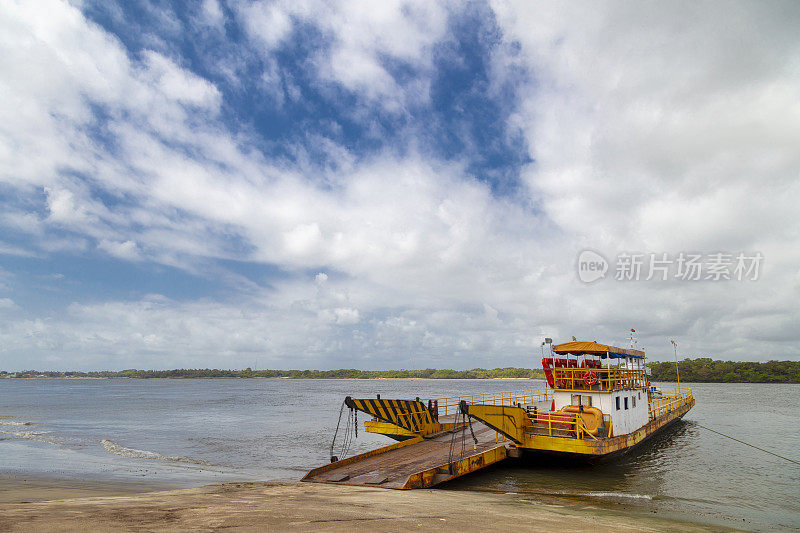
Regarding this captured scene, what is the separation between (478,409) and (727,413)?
42.3 m

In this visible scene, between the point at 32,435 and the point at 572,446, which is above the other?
the point at 572,446

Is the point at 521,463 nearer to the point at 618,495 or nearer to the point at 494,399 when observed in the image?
the point at 494,399

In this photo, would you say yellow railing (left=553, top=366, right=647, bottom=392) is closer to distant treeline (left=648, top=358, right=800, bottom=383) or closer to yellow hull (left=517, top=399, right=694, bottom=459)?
yellow hull (left=517, top=399, right=694, bottom=459)

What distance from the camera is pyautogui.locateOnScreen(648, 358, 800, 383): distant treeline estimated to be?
117 m

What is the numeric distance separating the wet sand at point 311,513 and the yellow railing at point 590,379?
6.91 m

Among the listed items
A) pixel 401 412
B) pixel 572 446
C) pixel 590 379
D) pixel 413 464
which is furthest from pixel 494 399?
pixel 413 464

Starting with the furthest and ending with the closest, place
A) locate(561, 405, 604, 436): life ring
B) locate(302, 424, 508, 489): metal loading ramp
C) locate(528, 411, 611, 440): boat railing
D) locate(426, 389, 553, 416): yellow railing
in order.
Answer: locate(426, 389, 553, 416): yellow railing < locate(561, 405, 604, 436): life ring < locate(528, 411, 611, 440): boat railing < locate(302, 424, 508, 489): metal loading ramp

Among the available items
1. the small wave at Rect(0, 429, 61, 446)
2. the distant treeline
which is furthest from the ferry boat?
the distant treeline

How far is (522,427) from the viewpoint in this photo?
1723 cm

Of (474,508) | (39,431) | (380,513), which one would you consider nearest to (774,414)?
(474,508)

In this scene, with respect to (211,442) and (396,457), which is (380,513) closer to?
(396,457)

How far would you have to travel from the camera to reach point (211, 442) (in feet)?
93.6

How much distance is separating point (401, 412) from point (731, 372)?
452 ft

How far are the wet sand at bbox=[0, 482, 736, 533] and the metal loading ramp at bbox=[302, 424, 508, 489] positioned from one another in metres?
0.88
